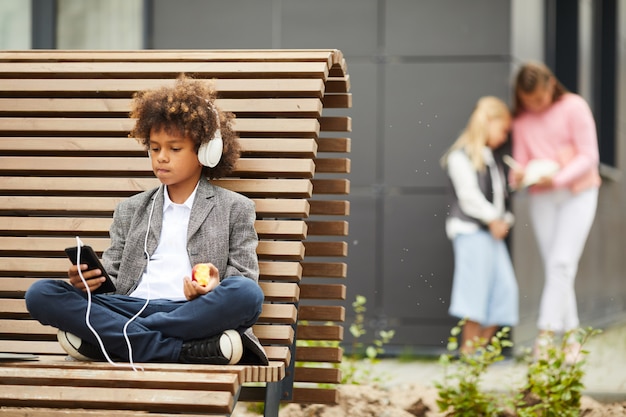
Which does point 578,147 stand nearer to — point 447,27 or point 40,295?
point 447,27

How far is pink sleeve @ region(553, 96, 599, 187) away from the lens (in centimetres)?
862

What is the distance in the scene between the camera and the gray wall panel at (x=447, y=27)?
934cm

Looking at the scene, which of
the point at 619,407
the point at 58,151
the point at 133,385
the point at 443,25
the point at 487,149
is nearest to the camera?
the point at 133,385

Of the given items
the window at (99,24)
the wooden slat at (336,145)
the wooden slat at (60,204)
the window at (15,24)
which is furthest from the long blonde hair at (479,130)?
the wooden slat at (60,204)

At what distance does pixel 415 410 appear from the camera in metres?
5.88

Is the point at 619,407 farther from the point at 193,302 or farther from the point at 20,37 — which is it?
the point at 20,37

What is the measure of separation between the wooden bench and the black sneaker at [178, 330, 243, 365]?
0.88ft

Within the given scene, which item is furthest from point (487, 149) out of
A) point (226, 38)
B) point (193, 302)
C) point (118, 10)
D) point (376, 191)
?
point (193, 302)

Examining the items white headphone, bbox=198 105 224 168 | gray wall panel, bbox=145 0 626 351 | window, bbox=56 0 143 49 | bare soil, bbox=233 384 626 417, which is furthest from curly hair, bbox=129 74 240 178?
window, bbox=56 0 143 49

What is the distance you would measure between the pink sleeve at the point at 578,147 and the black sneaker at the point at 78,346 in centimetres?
493

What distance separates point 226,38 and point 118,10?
87cm

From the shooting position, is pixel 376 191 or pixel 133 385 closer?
pixel 133 385

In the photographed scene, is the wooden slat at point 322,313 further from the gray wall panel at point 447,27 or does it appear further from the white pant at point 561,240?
the gray wall panel at point 447,27

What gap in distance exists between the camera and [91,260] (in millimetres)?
4309
